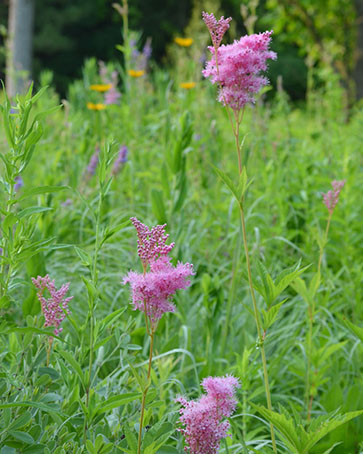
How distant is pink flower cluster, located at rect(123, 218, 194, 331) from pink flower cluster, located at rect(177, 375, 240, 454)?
5.7 inches

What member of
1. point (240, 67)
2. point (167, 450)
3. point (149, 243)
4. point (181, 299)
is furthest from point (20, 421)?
point (181, 299)

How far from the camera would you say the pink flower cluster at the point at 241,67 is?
3.65 ft

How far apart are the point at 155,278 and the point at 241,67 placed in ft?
1.48

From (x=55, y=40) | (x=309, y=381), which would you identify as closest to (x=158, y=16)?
(x=55, y=40)

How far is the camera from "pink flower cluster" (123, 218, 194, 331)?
0.93 meters

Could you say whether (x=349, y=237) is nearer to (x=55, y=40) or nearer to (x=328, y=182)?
(x=328, y=182)

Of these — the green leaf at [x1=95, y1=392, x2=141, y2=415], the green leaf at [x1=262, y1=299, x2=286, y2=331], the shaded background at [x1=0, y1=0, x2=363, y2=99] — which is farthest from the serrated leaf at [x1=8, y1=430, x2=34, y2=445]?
the shaded background at [x1=0, y1=0, x2=363, y2=99]

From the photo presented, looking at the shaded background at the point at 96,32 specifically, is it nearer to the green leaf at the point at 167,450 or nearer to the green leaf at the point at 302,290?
the green leaf at the point at 302,290

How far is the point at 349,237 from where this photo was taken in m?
2.61

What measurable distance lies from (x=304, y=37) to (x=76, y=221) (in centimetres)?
929

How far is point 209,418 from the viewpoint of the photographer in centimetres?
96

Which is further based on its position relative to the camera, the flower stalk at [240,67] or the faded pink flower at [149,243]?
the flower stalk at [240,67]

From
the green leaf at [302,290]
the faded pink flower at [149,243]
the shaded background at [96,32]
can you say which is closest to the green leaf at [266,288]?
the faded pink flower at [149,243]

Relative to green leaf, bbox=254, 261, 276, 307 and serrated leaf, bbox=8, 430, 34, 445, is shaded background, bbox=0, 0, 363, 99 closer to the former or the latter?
green leaf, bbox=254, 261, 276, 307
